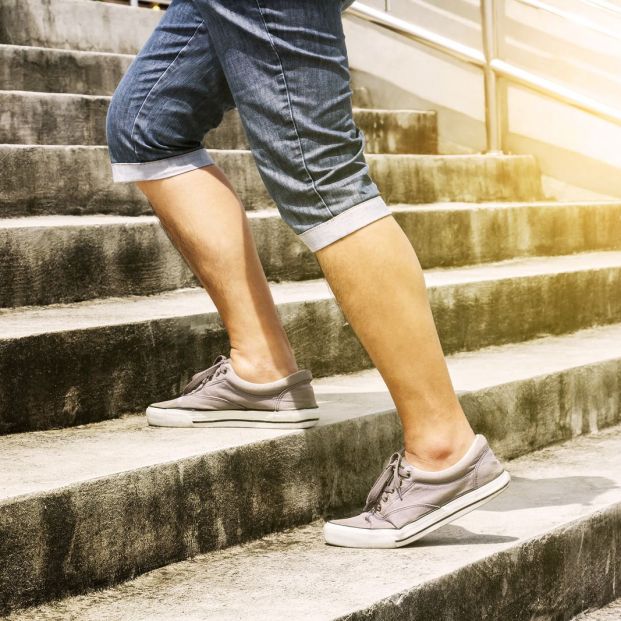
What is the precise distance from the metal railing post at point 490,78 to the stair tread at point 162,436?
5.73 feet

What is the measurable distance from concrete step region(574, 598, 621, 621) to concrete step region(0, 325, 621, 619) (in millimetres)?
19

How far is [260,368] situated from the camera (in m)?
1.83

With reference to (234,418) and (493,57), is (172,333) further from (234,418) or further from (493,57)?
(493,57)

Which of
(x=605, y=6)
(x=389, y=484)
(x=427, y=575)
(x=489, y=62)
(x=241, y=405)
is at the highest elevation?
(x=605, y=6)

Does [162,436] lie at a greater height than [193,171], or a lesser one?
lesser


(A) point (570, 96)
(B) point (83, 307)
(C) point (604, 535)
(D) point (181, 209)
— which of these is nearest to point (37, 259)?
(B) point (83, 307)

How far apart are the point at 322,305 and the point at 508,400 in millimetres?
484

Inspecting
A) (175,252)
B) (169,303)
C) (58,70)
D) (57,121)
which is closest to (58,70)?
(58,70)

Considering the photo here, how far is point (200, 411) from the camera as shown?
183 cm

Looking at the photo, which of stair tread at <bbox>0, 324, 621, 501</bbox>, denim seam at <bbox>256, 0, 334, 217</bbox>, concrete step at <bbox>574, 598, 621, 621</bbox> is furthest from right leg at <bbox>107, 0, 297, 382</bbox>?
concrete step at <bbox>574, 598, 621, 621</bbox>

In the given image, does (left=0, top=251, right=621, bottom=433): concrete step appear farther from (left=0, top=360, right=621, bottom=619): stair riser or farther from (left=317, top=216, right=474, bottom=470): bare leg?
(left=317, top=216, right=474, bottom=470): bare leg

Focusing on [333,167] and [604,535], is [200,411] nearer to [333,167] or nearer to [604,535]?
[333,167]

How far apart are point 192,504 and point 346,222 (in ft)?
1.72

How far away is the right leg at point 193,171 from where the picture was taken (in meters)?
1.71
